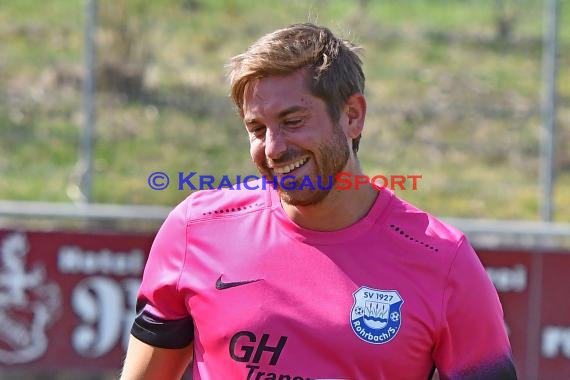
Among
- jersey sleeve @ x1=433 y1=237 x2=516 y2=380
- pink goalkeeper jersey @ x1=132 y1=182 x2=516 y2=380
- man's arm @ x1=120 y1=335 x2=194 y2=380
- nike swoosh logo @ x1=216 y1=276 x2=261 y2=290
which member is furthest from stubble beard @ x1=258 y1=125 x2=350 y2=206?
man's arm @ x1=120 y1=335 x2=194 y2=380

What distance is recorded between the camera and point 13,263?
20.7 feet

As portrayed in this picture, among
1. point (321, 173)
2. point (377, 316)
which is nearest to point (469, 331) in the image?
point (377, 316)

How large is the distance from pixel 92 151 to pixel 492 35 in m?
3.54

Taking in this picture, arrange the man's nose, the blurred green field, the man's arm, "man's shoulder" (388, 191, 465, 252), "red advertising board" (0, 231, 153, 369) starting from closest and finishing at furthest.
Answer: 1. the man's nose
2. "man's shoulder" (388, 191, 465, 252)
3. the man's arm
4. "red advertising board" (0, 231, 153, 369)
5. the blurred green field

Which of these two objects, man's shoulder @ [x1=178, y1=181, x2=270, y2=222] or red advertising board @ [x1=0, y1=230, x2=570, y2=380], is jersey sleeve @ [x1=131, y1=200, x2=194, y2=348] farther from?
red advertising board @ [x1=0, y1=230, x2=570, y2=380]

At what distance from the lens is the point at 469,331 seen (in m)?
2.59

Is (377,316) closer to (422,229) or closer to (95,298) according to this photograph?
(422,229)

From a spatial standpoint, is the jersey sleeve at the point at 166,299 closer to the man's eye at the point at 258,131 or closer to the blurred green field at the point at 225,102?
the man's eye at the point at 258,131

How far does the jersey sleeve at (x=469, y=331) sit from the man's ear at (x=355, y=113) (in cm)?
41

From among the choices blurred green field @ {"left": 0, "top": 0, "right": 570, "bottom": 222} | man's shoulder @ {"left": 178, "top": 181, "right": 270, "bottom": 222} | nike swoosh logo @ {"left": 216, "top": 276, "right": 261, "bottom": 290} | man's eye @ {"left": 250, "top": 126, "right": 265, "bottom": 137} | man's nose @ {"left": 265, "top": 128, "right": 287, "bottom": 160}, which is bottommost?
blurred green field @ {"left": 0, "top": 0, "right": 570, "bottom": 222}

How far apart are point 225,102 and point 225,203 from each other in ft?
17.0

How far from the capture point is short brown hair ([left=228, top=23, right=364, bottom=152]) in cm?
258

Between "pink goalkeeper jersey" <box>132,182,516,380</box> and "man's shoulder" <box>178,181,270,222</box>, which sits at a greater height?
"man's shoulder" <box>178,181,270,222</box>

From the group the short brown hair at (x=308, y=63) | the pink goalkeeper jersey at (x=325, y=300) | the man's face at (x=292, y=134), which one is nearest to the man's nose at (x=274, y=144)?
the man's face at (x=292, y=134)
